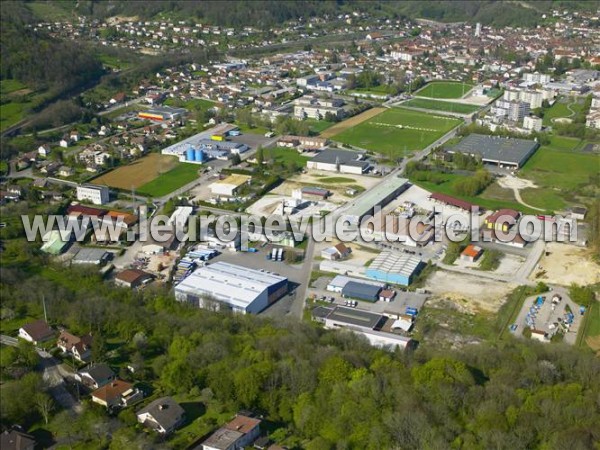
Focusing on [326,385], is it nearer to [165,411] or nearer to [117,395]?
[165,411]

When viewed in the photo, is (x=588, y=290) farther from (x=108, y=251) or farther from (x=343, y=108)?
(x=343, y=108)

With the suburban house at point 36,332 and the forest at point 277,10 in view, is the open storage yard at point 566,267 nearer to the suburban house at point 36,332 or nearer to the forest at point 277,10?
the suburban house at point 36,332

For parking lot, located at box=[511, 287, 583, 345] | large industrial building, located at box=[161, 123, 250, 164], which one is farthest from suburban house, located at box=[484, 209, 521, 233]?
large industrial building, located at box=[161, 123, 250, 164]

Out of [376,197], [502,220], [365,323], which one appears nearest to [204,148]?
[376,197]

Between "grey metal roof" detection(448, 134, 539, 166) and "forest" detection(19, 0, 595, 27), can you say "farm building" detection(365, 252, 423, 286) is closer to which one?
"grey metal roof" detection(448, 134, 539, 166)

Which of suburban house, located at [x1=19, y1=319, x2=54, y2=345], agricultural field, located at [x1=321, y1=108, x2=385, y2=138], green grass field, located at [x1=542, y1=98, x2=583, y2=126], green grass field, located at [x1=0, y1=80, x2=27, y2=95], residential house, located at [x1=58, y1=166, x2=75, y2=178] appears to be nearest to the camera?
suburban house, located at [x1=19, y1=319, x2=54, y2=345]

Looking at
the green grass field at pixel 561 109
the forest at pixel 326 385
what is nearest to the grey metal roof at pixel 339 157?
the green grass field at pixel 561 109

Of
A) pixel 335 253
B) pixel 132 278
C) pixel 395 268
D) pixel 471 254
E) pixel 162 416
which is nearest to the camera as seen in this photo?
pixel 162 416

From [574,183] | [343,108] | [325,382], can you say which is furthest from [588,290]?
[343,108]
